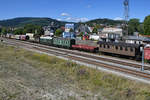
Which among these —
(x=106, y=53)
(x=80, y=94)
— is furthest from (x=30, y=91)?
(x=106, y=53)

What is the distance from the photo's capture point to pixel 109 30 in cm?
10225

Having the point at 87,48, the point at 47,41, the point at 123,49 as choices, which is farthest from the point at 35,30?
the point at 123,49

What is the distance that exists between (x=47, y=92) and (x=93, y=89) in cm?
501

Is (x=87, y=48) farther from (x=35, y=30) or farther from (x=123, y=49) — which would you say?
(x=35, y=30)

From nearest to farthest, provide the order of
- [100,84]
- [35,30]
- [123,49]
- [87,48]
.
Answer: [100,84]
[123,49]
[87,48]
[35,30]

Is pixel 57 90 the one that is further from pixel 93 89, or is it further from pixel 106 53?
pixel 106 53

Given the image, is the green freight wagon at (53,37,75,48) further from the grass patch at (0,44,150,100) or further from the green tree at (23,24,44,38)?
the green tree at (23,24,44,38)

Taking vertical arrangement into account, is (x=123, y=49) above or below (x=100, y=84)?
above

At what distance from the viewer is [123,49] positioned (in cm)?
3416

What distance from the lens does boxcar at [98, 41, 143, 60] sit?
32.0 metres

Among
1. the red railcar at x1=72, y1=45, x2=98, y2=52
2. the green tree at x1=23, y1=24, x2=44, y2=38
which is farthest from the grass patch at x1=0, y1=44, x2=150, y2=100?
the green tree at x1=23, y1=24, x2=44, y2=38

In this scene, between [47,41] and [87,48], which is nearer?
[87,48]

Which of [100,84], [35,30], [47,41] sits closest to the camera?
[100,84]

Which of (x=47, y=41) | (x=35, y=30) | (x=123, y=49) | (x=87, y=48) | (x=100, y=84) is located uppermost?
(x=35, y=30)
